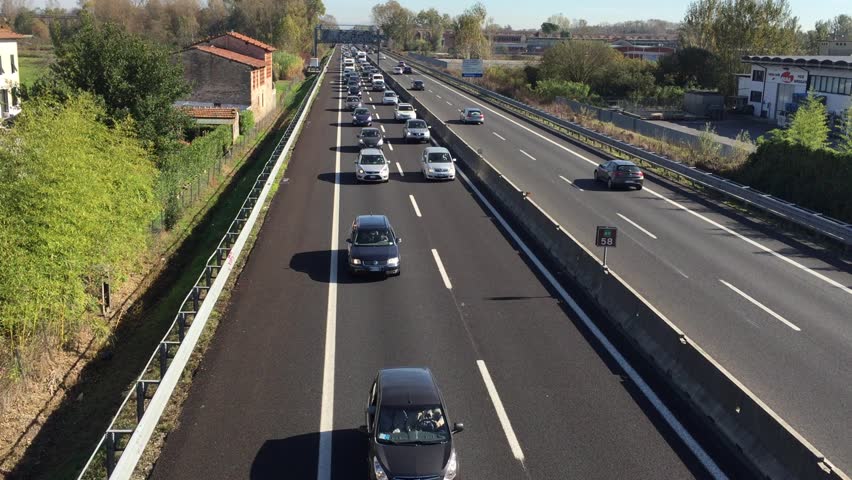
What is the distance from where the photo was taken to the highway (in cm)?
1230

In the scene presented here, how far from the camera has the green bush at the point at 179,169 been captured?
30.3 m

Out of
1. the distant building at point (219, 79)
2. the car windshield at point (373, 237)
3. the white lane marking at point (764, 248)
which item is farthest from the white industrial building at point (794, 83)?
the car windshield at point (373, 237)

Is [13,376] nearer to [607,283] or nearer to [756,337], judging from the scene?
[607,283]

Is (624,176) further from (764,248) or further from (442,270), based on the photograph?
(442,270)

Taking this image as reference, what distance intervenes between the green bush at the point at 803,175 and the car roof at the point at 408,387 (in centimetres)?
2368

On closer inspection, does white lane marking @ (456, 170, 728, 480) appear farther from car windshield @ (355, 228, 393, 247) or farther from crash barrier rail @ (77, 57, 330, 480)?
crash barrier rail @ (77, 57, 330, 480)

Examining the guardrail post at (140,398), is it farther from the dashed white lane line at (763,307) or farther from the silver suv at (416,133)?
the silver suv at (416,133)

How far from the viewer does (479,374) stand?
610 inches

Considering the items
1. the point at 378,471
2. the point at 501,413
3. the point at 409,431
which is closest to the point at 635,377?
the point at 501,413

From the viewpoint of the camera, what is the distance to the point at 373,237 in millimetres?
22391

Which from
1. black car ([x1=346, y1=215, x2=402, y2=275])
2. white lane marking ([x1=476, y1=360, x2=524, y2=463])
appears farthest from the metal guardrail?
white lane marking ([x1=476, y1=360, x2=524, y2=463])

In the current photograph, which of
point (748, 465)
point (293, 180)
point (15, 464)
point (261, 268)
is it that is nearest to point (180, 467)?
point (15, 464)

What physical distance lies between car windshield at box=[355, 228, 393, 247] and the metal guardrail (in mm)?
15209

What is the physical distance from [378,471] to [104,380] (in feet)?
35.0
